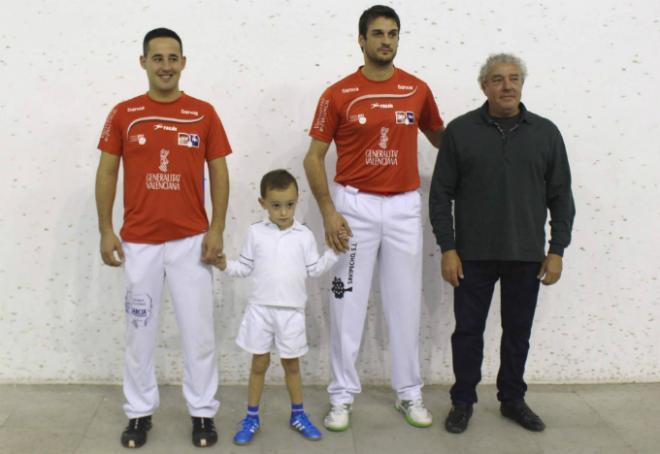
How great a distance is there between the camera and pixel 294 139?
3197 mm

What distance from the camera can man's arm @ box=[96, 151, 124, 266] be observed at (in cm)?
257

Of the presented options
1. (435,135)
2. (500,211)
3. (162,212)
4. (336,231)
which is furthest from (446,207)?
(162,212)

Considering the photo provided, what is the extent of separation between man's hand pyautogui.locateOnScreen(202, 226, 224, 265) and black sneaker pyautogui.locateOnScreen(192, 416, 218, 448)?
0.60 metres

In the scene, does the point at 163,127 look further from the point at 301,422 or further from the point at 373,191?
the point at 301,422

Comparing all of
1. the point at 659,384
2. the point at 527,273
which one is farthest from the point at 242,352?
the point at 659,384

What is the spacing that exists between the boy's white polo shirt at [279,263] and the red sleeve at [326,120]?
36 centimetres

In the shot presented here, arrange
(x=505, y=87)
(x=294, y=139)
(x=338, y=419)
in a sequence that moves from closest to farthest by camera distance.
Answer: (x=505, y=87)
(x=338, y=419)
(x=294, y=139)

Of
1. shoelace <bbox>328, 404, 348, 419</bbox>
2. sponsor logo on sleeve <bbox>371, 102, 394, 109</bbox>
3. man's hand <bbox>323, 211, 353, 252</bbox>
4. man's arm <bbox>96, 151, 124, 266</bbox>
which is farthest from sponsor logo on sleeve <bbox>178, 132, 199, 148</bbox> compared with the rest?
shoelace <bbox>328, 404, 348, 419</bbox>

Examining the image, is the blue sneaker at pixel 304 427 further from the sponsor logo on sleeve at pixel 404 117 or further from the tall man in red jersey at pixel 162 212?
the sponsor logo on sleeve at pixel 404 117

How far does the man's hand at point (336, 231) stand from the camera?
8.83 ft

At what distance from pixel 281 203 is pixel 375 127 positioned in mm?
453

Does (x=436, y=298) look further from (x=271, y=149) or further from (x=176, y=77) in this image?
(x=176, y=77)

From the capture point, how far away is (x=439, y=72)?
3.18 meters

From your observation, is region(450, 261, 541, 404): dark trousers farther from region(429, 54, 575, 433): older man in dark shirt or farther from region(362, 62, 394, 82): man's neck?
region(362, 62, 394, 82): man's neck
